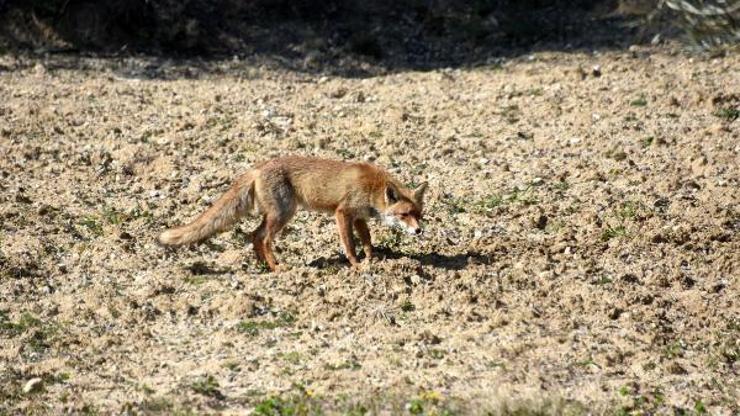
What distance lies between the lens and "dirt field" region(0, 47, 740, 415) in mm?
8117

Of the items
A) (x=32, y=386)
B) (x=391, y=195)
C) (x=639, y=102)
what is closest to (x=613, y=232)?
(x=391, y=195)

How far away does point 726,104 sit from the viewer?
13.9 meters

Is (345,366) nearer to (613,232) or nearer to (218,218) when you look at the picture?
(218,218)

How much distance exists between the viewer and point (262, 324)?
9.02 m

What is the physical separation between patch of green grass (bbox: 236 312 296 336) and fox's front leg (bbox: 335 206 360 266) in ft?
3.57

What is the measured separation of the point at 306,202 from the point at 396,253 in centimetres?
97

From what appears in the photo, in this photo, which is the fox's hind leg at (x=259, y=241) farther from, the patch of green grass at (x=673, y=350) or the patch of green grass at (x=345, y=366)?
the patch of green grass at (x=673, y=350)

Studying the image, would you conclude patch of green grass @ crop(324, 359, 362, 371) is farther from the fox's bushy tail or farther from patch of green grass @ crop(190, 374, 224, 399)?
the fox's bushy tail

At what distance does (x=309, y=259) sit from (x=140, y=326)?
6.49 feet

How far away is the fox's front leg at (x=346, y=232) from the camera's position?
397 inches

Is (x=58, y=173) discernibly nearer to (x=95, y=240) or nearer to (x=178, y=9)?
(x=95, y=240)

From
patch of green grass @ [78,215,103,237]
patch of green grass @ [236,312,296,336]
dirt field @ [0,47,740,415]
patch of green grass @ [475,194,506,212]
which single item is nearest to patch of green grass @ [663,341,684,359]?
dirt field @ [0,47,740,415]

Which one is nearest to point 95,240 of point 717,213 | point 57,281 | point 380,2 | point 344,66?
point 57,281

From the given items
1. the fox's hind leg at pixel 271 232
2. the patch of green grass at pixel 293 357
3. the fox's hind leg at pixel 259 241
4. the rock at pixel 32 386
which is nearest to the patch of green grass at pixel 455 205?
the fox's hind leg at pixel 271 232
